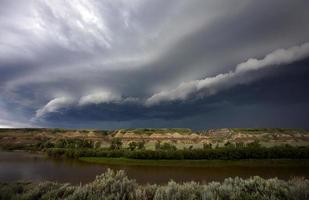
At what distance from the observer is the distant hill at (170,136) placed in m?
83.6

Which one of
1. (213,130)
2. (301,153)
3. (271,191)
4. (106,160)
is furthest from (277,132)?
(271,191)

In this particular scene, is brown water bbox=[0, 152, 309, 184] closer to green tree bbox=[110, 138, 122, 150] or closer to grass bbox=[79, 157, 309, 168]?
grass bbox=[79, 157, 309, 168]

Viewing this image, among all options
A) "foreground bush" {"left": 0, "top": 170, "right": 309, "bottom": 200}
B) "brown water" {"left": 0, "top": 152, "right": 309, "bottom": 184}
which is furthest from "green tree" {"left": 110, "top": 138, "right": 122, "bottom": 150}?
"foreground bush" {"left": 0, "top": 170, "right": 309, "bottom": 200}

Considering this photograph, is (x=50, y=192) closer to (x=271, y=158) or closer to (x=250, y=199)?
(x=250, y=199)

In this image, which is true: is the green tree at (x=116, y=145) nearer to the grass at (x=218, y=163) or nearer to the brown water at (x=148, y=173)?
the grass at (x=218, y=163)

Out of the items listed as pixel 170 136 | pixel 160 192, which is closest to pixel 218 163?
pixel 160 192

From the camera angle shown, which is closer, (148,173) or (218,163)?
(148,173)

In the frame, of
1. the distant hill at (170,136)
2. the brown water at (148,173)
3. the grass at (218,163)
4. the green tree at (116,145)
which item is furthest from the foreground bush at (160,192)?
the distant hill at (170,136)

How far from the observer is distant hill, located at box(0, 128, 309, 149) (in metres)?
83.6

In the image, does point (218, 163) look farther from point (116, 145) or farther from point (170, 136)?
point (170, 136)

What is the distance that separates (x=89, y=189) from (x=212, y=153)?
155 ft

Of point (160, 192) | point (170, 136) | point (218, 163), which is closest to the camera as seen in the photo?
point (160, 192)

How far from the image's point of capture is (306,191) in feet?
24.9

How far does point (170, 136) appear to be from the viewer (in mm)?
94250
